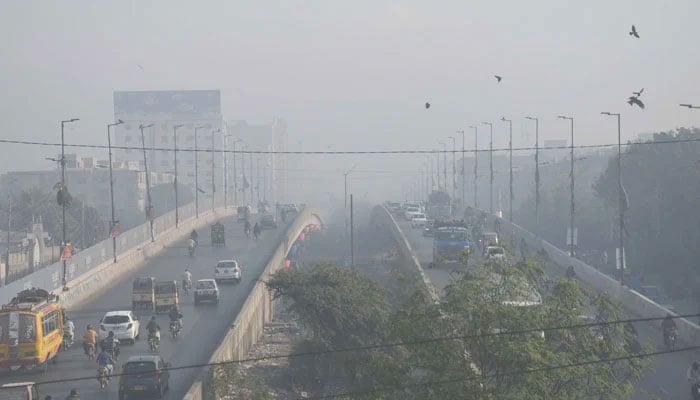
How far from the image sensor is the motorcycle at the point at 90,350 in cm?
3438

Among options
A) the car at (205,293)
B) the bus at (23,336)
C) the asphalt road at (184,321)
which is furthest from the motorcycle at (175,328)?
the car at (205,293)

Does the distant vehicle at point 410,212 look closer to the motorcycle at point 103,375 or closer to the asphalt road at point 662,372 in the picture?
the asphalt road at point 662,372

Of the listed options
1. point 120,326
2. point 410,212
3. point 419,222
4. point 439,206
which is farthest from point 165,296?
point 410,212

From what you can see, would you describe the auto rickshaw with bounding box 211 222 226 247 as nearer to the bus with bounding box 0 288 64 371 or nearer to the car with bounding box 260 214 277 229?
A: the car with bounding box 260 214 277 229

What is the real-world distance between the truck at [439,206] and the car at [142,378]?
70.9 meters

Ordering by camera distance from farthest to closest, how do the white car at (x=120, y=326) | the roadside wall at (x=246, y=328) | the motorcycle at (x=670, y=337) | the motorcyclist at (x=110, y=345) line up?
the white car at (x=120, y=326)
the motorcycle at (x=670, y=337)
the motorcyclist at (x=110, y=345)
the roadside wall at (x=246, y=328)

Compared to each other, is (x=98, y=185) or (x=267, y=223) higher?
(x=98, y=185)

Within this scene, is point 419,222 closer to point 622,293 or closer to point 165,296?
point 622,293

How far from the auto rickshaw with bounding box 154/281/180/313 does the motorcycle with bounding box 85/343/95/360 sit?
37.0ft

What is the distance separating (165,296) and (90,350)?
38.3 feet

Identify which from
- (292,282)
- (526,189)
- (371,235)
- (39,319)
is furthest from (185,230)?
(526,189)

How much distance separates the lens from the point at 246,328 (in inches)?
1682

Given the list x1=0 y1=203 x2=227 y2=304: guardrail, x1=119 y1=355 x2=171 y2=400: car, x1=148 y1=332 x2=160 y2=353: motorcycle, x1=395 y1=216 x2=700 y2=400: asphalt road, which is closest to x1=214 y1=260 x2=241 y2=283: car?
x1=0 y1=203 x2=227 y2=304: guardrail

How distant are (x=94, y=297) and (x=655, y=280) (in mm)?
36423
